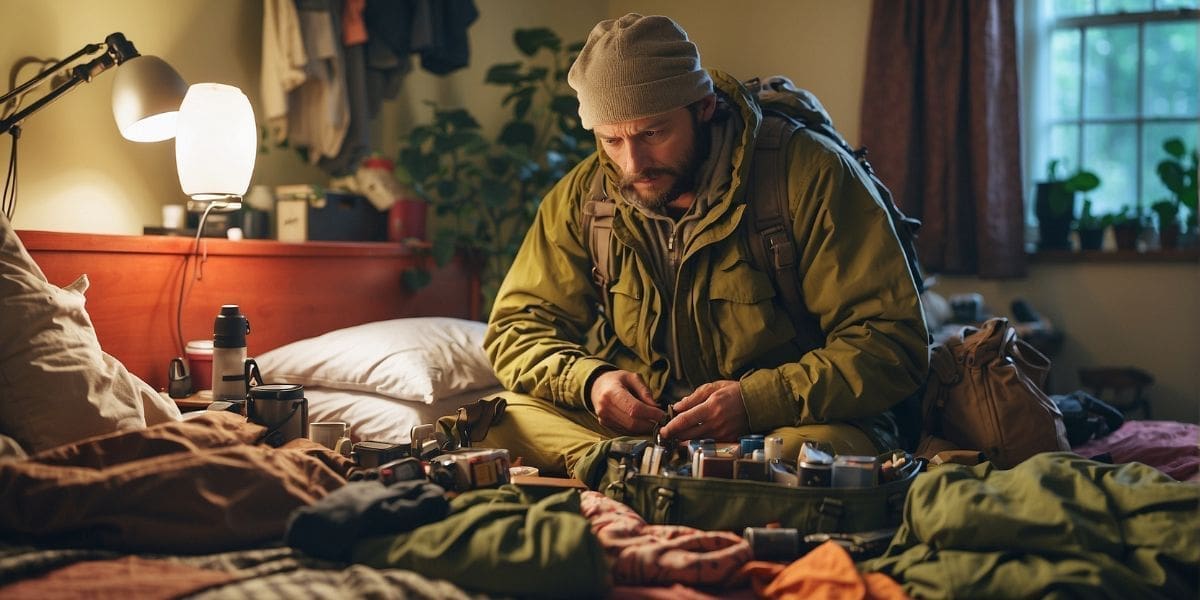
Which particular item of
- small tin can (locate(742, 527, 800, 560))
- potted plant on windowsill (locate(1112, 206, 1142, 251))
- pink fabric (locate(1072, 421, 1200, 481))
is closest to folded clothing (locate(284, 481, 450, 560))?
small tin can (locate(742, 527, 800, 560))

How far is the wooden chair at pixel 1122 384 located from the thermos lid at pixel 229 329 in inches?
131

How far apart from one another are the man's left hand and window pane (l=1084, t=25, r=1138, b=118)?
316 centimetres

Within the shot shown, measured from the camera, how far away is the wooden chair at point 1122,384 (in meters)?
4.04

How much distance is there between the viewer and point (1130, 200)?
14.2ft

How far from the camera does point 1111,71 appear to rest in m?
4.34

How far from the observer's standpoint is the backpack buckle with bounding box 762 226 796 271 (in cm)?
209

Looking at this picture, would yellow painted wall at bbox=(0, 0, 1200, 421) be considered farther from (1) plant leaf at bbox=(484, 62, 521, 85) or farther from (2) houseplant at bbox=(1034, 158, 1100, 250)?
(1) plant leaf at bbox=(484, 62, 521, 85)

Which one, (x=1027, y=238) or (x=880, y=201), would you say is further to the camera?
(x=1027, y=238)

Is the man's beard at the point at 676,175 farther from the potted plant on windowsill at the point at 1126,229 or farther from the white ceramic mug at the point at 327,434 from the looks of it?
the potted plant on windowsill at the point at 1126,229

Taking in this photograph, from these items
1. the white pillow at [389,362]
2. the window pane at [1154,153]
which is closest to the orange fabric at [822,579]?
the white pillow at [389,362]

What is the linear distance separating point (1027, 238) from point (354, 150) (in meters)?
2.87

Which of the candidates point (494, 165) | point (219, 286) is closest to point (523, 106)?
point (494, 165)

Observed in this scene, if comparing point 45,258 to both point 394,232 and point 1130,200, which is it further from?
point 1130,200

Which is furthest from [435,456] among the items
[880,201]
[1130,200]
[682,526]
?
[1130,200]
